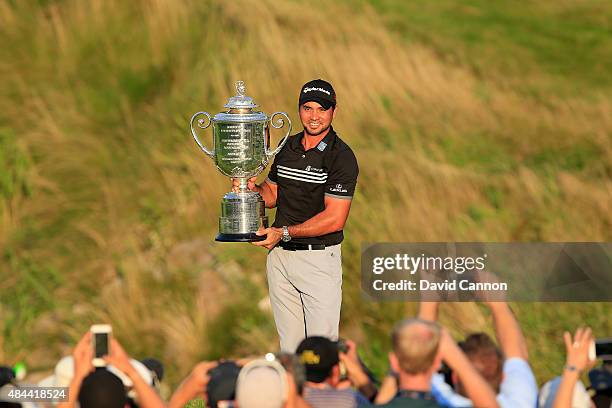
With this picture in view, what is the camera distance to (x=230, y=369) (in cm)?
612

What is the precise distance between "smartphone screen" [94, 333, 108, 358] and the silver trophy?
6.25 feet

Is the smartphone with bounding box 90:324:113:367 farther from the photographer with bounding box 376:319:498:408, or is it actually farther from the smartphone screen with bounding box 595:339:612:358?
the smartphone screen with bounding box 595:339:612:358

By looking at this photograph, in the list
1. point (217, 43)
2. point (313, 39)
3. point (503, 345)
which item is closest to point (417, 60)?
point (313, 39)

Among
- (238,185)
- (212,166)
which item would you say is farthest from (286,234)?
(212,166)

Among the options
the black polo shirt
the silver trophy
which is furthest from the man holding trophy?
the silver trophy

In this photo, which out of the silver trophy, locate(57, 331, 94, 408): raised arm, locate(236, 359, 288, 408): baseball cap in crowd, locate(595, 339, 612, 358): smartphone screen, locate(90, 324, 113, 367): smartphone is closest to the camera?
locate(236, 359, 288, 408): baseball cap in crowd

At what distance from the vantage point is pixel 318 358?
5988 millimetres

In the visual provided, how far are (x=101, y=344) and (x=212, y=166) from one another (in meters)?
7.44

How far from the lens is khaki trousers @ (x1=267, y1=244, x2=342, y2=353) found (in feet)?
25.3

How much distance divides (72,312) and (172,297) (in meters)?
1.16

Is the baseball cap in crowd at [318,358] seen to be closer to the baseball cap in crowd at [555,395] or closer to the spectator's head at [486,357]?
the spectator's head at [486,357]

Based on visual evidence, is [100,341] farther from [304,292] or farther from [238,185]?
[238,185]

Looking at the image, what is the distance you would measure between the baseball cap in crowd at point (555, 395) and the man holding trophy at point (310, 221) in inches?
67.1

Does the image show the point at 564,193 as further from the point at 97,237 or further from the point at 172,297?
the point at 97,237
